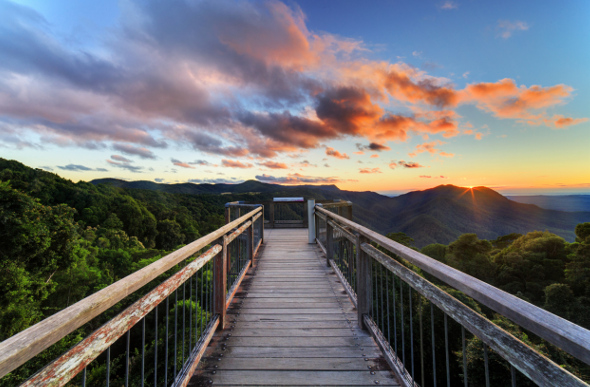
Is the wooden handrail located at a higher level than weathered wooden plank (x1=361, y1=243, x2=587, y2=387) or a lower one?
higher

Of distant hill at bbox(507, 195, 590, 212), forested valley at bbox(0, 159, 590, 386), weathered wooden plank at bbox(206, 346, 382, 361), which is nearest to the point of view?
weathered wooden plank at bbox(206, 346, 382, 361)

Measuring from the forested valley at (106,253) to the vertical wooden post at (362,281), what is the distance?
11.0 metres

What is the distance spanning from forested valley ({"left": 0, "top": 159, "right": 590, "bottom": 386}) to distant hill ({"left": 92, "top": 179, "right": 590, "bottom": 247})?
3204cm

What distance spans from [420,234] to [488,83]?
85.5 meters

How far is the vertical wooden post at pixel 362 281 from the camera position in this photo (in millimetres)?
2551

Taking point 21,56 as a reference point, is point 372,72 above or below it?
below

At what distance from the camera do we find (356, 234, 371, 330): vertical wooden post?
2.55m

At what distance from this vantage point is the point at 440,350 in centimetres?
1808

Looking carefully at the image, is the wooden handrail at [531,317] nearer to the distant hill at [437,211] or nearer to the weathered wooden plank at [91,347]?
the weathered wooden plank at [91,347]

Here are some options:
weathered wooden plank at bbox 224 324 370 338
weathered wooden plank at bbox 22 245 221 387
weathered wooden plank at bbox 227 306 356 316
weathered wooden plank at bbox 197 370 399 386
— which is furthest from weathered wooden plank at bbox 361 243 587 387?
weathered wooden plank at bbox 227 306 356 316

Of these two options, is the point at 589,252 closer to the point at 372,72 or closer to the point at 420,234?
the point at 372,72

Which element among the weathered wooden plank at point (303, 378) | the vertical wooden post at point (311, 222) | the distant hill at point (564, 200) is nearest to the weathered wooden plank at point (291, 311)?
the weathered wooden plank at point (303, 378)

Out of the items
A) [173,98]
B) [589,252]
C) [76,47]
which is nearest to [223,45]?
[173,98]

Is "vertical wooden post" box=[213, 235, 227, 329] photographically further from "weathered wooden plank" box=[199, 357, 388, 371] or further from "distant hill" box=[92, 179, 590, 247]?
"distant hill" box=[92, 179, 590, 247]
